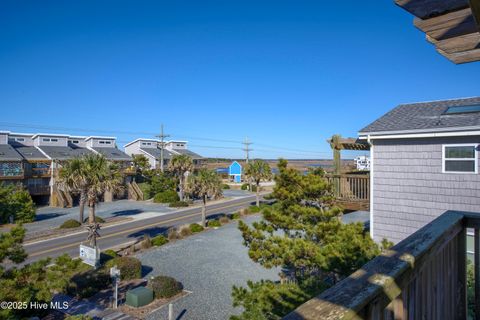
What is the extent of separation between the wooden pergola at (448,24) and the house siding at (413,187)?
987 cm

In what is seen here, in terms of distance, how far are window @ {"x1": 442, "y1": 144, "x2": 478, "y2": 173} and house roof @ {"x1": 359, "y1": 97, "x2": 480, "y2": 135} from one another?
2.25 ft

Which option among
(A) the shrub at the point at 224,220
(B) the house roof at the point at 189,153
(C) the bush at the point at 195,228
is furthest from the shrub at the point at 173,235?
(B) the house roof at the point at 189,153

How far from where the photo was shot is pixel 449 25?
226 cm

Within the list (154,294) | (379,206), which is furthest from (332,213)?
(154,294)

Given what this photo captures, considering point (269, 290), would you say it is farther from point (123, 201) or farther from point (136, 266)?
point (123, 201)

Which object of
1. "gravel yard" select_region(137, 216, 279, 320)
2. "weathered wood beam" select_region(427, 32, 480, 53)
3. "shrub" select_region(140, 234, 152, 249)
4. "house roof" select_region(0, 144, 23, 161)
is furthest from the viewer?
"house roof" select_region(0, 144, 23, 161)

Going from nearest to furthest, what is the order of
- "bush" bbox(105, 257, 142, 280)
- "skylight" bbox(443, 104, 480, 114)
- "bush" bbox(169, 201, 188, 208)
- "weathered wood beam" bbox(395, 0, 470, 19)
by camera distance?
"weathered wood beam" bbox(395, 0, 470, 19)
"skylight" bbox(443, 104, 480, 114)
"bush" bbox(105, 257, 142, 280)
"bush" bbox(169, 201, 188, 208)

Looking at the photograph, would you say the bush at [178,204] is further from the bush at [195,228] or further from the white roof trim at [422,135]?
the white roof trim at [422,135]

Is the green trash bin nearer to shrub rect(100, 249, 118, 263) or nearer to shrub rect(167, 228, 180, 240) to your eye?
shrub rect(100, 249, 118, 263)

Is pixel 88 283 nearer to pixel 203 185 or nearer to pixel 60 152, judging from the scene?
pixel 203 185

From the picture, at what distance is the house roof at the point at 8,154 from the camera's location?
34.5 m

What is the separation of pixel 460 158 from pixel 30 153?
42544mm

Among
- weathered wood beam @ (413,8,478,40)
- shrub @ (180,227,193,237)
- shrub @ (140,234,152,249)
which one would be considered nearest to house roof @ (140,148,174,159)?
shrub @ (180,227,193,237)

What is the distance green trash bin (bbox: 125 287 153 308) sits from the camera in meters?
12.7
